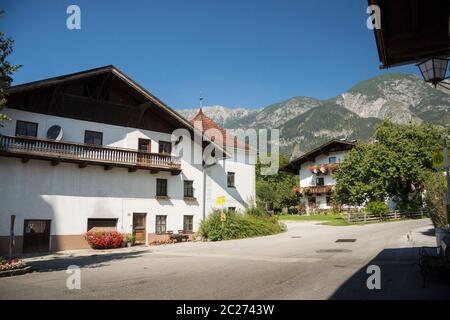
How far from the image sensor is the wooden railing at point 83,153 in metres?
20.0

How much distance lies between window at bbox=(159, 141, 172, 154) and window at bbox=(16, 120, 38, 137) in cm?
816

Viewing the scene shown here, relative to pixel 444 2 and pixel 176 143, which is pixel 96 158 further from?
pixel 444 2

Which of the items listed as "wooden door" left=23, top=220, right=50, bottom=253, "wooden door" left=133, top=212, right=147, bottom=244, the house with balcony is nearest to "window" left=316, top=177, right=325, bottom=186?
the house with balcony

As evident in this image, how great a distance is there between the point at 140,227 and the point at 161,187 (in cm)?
309

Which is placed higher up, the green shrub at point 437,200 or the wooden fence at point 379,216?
the green shrub at point 437,200

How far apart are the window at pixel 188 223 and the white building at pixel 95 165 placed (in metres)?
0.07

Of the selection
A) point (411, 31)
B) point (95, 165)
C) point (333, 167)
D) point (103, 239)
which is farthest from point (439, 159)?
point (333, 167)

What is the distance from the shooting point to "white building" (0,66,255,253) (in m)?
20.6

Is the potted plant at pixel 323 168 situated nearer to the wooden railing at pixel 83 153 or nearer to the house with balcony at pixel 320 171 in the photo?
the house with balcony at pixel 320 171

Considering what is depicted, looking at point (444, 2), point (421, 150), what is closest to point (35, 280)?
point (444, 2)

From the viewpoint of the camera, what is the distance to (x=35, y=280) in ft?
37.8

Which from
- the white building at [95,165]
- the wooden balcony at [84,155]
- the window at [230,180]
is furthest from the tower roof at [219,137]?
the wooden balcony at [84,155]

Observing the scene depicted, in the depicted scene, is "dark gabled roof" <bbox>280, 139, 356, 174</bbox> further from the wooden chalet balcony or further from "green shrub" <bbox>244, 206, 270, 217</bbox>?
"green shrub" <bbox>244, 206, 270, 217</bbox>

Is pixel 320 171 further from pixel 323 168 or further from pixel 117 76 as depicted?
pixel 117 76
